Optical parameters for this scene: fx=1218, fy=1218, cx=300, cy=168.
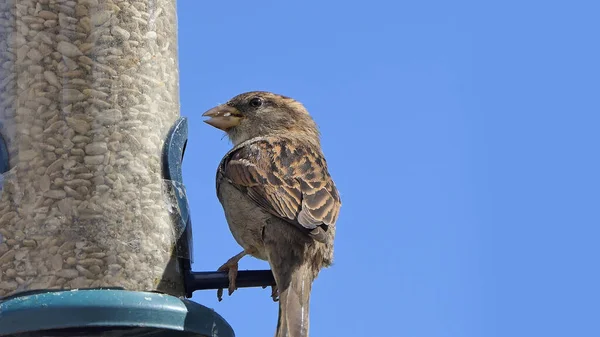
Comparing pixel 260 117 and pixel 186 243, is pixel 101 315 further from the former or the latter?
pixel 260 117

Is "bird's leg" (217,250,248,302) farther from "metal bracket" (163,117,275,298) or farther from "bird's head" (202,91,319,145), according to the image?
"bird's head" (202,91,319,145)

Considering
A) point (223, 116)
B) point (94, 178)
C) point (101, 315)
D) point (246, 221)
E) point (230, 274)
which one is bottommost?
point (101, 315)

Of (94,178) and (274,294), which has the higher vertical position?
(94,178)

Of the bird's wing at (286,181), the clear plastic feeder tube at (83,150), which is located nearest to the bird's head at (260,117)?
the bird's wing at (286,181)

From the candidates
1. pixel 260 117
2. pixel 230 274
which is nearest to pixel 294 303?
pixel 230 274

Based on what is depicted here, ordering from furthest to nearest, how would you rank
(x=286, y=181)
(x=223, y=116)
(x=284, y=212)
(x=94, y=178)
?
1. (x=223, y=116)
2. (x=286, y=181)
3. (x=284, y=212)
4. (x=94, y=178)

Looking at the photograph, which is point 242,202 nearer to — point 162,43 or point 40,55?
point 162,43

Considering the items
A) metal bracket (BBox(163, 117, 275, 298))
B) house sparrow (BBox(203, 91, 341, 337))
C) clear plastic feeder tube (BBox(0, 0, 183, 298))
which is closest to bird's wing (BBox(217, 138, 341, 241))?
house sparrow (BBox(203, 91, 341, 337))
